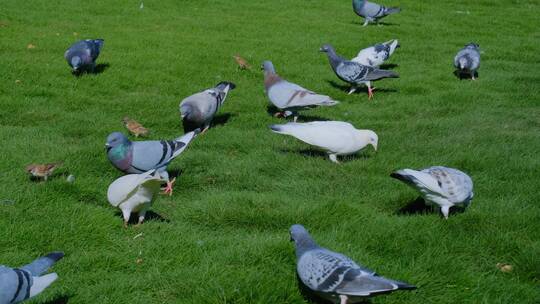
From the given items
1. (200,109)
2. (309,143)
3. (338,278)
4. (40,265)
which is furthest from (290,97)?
(40,265)

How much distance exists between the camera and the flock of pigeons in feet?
12.5

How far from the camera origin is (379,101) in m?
10.4

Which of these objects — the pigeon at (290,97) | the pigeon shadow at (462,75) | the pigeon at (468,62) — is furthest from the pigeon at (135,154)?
the pigeon shadow at (462,75)

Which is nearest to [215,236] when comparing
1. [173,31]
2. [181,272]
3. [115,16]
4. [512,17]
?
[181,272]

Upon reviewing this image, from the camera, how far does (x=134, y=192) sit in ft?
16.9

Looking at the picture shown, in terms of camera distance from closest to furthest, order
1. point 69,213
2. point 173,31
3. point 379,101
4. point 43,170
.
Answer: point 69,213, point 43,170, point 379,101, point 173,31

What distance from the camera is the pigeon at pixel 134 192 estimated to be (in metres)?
5.10

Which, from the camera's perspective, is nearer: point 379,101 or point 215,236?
point 215,236

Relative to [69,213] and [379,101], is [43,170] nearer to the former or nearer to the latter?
[69,213]

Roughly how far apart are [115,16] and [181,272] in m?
12.4

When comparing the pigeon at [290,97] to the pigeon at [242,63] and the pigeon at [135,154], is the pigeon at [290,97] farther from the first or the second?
the pigeon at [135,154]

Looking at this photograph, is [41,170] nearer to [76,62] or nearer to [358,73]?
[76,62]

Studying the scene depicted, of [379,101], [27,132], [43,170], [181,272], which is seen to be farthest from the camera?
[379,101]

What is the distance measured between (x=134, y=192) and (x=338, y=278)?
80.2 inches
